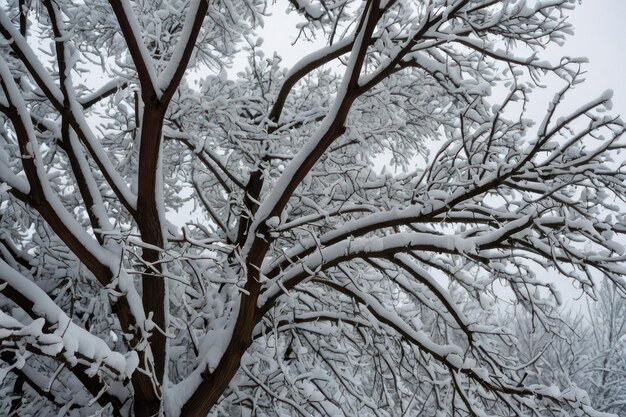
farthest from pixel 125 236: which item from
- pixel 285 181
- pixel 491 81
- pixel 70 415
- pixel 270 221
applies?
pixel 491 81

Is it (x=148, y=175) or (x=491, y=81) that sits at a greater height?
(x=491, y=81)

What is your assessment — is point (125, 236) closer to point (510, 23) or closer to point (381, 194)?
point (381, 194)

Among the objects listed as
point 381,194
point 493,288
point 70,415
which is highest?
point 381,194

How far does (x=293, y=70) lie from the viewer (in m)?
4.33

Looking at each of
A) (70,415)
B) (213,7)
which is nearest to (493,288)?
(213,7)

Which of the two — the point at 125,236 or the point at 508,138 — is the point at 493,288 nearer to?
the point at 508,138

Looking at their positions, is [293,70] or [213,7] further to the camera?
[293,70]

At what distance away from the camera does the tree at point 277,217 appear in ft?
9.01

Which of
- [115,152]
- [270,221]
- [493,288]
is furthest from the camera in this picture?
[115,152]

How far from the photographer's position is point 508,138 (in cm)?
418

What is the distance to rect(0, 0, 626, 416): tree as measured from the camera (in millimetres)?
2746

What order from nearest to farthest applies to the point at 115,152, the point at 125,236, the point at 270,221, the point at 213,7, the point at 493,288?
the point at 125,236, the point at 270,221, the point at 493,288, the point at 213,7, the point at 115,152

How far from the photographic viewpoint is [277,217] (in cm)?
302

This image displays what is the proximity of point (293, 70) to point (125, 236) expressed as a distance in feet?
7.91
